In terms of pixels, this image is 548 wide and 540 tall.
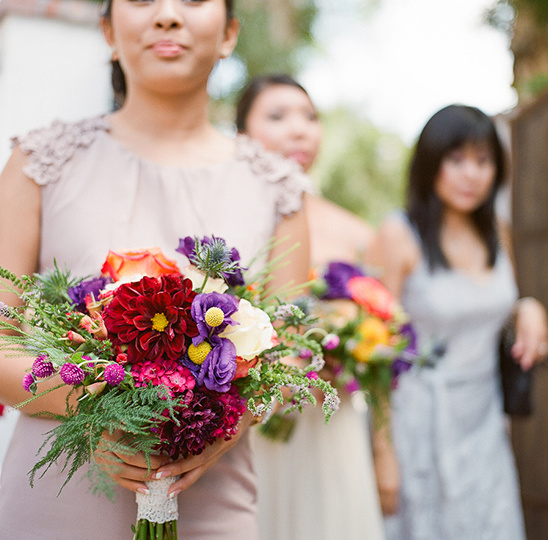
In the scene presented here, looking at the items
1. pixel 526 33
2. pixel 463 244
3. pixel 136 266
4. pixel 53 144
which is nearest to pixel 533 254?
pixel 463 244

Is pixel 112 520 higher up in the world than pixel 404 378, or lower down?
lower down

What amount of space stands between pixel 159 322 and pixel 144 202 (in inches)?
22.4

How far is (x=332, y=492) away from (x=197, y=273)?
5.84 ft

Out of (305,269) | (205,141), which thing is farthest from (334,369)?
(205,141)

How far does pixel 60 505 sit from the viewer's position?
5.08 feet

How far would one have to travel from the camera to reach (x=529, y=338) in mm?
3438

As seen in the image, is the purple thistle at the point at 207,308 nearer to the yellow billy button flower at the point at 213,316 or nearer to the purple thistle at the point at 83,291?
the yellow billy button flower at the point at 213,316

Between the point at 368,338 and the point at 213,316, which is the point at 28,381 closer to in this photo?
the point at 213,316

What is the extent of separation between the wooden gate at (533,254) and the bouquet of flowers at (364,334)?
2.08m

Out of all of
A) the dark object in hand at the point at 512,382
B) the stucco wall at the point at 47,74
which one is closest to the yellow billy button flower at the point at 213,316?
the stucco wall at the point at 47,74

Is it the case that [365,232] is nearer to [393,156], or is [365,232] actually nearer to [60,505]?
[60,505]

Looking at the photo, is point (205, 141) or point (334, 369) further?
point (334, 369)

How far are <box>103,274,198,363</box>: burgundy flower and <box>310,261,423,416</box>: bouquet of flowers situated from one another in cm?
137

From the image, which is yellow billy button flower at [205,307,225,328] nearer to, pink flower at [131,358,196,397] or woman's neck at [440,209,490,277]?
pink flower at [131,358,196,397]
